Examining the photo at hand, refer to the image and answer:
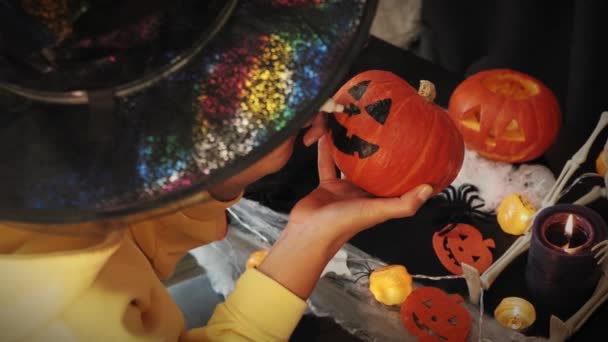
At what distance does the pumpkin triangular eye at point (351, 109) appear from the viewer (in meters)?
0.79

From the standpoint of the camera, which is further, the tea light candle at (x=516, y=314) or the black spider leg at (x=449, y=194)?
the black spider leg at (x=449, y=194)

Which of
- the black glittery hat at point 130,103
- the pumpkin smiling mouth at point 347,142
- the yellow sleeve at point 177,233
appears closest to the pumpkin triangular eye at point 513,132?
the pumpkin smiling mouth at point 347,142

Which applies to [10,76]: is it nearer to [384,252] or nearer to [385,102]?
[385,102]

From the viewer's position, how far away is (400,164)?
0.78 m

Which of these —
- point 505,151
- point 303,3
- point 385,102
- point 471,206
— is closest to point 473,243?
point 471,206

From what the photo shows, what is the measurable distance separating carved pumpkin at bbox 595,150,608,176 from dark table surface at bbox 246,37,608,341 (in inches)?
0.9

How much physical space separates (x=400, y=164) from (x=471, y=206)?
0.28 meters

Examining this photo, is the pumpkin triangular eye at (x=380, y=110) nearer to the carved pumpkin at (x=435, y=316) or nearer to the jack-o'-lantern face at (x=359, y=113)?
the jack-o'-lantern face at (x=359, y=113)

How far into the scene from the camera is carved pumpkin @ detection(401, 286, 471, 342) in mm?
841

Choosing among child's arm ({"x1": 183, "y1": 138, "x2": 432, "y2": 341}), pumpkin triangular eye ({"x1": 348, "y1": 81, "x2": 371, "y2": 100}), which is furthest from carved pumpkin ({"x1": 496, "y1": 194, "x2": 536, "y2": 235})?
pumpkin triangular eye ({"x1": 348, "y1": 81, "x2": 371, "y2": 100})

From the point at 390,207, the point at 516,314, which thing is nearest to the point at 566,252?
the point at 516,314

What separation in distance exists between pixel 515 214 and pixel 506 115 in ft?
0.63

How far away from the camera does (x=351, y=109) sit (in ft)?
2.60

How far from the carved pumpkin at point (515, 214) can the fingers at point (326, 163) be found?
0.98ft
